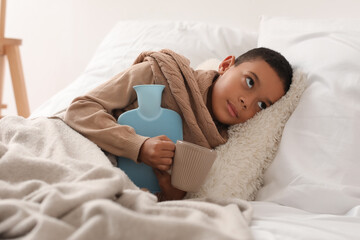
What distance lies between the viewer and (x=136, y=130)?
946 millimetres

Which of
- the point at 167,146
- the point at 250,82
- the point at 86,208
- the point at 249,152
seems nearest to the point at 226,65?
the point at 250,82

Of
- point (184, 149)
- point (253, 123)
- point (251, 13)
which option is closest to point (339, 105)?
point (253, 123)

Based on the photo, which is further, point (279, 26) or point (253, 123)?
point (279, 26)

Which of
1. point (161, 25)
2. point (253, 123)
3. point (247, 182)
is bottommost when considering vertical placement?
point (247, 182)

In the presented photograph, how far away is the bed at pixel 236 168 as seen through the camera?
19.5 inches

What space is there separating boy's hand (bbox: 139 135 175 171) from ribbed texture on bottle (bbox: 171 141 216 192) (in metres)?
0.04

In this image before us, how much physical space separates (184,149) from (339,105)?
44 cm

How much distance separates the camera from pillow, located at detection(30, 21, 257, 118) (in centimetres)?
137

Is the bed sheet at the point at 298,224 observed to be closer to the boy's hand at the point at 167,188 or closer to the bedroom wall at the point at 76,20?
the boy's hand at the point at 167,188

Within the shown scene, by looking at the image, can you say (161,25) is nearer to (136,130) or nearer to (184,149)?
(136,130)

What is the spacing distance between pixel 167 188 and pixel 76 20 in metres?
1.46

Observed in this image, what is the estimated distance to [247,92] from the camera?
1.02 m

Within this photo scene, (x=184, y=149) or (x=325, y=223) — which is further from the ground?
(x=184, y=149)

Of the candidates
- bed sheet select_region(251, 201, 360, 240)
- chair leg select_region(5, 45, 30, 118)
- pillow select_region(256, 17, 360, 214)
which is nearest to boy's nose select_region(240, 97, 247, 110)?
pillow select_region(256, 17, 360, 214)
